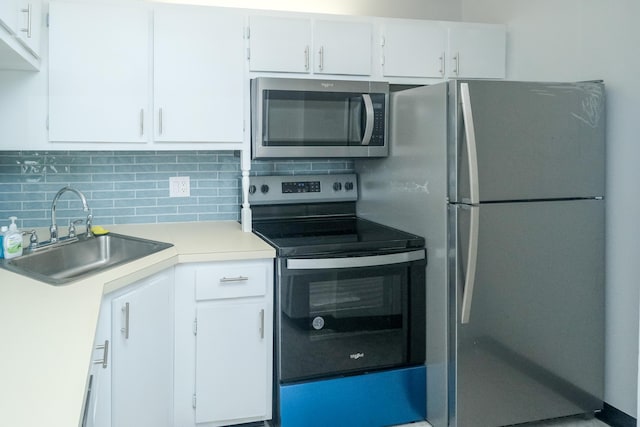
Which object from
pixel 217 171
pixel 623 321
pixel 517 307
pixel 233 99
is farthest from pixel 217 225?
pixel 623 321

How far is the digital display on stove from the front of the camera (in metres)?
3.14

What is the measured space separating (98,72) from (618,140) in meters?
2.34

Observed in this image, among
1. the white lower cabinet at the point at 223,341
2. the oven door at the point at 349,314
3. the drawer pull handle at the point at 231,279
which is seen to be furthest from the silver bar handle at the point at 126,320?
the oven door at the point at 349,314

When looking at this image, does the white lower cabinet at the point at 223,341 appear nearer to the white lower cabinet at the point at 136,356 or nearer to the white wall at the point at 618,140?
the white lower cabinet at the point at 136,356

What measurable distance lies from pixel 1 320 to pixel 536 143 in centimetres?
207

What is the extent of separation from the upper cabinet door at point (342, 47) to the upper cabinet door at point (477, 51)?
1.58 ft

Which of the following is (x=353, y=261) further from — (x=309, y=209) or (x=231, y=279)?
(x=309, y=209)

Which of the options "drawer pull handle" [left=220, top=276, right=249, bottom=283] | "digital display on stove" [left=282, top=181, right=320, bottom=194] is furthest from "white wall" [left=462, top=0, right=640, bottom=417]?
"drawer pull handle" [left=220, top=276, right=249, bottom=283]

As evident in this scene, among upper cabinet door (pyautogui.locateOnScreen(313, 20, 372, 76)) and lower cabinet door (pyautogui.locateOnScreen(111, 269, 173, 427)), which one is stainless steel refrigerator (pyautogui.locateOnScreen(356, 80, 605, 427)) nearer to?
upper cabinet door (pyautogui.locateOnScreen(313, 20, 372, 76))

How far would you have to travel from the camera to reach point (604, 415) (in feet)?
8.64

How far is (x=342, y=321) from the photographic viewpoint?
252 centimetres

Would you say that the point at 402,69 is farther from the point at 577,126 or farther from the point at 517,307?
the point at 517,307

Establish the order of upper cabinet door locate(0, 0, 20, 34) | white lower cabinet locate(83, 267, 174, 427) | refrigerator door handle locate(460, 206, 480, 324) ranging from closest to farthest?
upper cabinet door locate(0, 0, 20, 34)
white lower cabinet locate(83, 267, 174, 427)
refrigerator door handle locate(460, 206, 480, 324)

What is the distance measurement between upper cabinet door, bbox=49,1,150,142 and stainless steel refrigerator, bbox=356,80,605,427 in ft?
4.23
